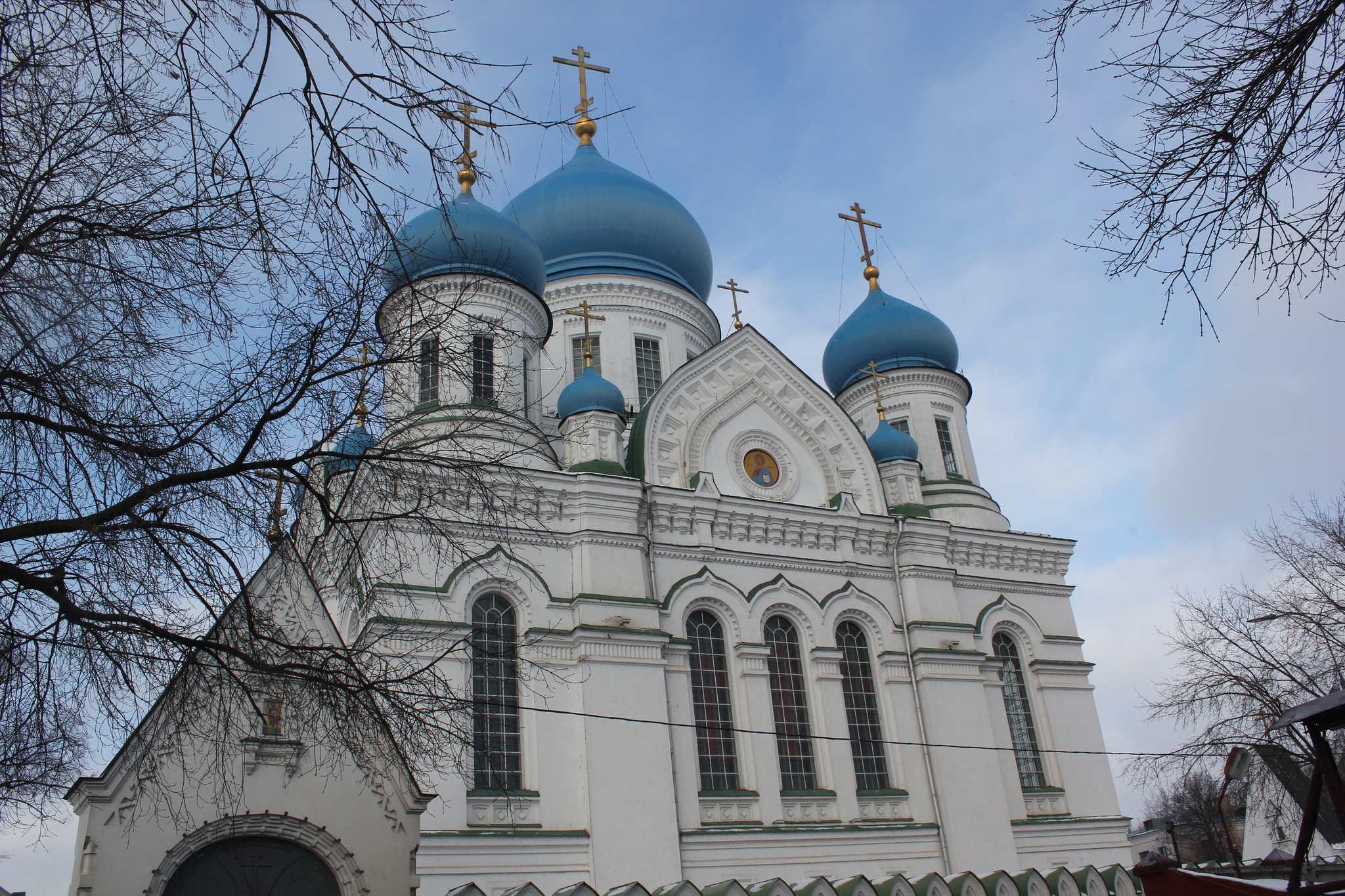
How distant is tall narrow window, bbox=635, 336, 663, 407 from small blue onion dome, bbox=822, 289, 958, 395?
382cm

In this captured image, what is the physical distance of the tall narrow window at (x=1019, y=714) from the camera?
49.9ft

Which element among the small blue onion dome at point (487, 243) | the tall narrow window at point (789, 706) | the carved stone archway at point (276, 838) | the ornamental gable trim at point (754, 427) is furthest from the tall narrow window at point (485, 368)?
the carved stone archway at point (276, 838)

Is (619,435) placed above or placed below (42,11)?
above

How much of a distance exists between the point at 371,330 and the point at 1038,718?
13406 millimetres

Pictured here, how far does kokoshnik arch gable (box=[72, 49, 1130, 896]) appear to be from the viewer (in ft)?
32.8

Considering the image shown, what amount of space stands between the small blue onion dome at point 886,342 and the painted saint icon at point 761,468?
14.2 ft

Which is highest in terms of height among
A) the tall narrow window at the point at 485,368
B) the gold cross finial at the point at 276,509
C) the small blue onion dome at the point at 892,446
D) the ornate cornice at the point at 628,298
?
the ornate cornice at the point at 628,298

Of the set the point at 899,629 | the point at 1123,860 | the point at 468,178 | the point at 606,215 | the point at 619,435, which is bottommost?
the point at 1123,860

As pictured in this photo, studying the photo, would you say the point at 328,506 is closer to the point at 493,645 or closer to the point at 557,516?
the point at 493,645

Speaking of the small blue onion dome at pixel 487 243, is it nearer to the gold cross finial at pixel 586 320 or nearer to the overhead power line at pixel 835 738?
the gold cross finial at pixel 586 320

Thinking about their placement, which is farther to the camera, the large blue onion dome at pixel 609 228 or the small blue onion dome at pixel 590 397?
the large blue onion dome at pixel 609 228

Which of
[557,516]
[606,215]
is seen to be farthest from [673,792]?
[606,215]

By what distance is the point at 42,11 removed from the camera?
368 cm

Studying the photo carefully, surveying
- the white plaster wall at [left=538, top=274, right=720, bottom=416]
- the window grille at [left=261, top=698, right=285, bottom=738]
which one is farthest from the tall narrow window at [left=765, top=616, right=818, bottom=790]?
the window grille at [left=261, top=698, right=285, bottom=738]
